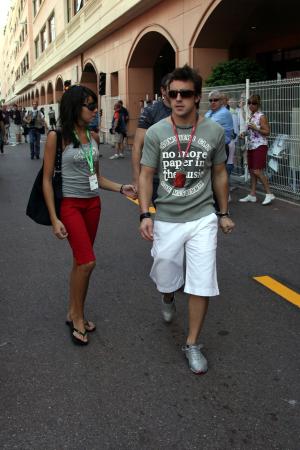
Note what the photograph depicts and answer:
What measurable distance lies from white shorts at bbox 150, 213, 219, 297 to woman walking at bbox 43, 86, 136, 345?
21.3 inches

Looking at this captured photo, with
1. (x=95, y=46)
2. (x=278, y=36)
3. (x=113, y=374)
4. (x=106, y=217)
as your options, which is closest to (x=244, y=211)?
(x=106, y=217)

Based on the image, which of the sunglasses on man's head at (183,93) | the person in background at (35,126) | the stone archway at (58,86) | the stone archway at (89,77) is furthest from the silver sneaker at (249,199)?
the stone archway at (58,86)

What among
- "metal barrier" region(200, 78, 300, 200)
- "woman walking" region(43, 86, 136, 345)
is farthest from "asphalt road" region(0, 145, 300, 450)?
"metal barrier" region(200, 78, 300, 200)

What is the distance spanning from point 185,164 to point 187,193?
18cm

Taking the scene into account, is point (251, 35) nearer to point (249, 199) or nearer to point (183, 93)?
point (249, 199)

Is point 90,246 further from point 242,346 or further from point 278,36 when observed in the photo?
point 278,36

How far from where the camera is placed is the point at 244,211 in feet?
26.4

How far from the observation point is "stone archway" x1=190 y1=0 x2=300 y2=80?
43.7 ft

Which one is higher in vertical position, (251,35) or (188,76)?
(251,35)

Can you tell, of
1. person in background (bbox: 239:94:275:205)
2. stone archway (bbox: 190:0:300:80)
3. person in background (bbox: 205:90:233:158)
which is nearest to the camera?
person in background (bbox: 205:90:233:158)

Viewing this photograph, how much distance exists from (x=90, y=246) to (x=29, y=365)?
33.8 inches

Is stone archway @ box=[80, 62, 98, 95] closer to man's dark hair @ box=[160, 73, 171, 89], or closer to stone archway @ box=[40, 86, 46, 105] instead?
stone archway @ box=[40, 86, 46, 105]

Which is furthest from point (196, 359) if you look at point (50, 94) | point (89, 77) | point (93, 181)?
point (50, 94)

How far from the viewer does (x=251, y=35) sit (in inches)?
720
